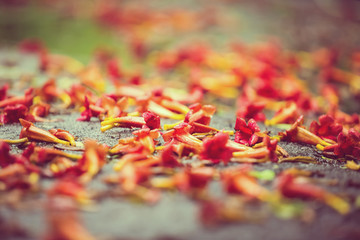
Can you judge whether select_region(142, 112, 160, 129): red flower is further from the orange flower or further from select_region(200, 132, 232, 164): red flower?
the orange flower

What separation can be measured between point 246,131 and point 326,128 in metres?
0.53

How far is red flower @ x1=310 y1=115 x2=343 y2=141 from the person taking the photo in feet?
7.03

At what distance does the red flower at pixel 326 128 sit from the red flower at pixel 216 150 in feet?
2.33

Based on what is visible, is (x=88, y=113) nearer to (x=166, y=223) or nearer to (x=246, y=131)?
(x=246, y=131)

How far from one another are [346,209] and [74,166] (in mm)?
1170

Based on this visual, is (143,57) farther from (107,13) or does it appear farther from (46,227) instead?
(46,227)

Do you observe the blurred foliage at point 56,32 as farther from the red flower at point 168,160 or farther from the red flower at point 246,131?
the red flower at point 168,160

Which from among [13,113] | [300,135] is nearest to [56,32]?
[13,113]

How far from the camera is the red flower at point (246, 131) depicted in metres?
2.01

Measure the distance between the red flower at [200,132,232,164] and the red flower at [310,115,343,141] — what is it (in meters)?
0.71

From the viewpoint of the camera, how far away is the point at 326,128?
2.18 m

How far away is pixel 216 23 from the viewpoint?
6195 mm

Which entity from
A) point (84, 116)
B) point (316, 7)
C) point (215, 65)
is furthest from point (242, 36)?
point (84, 116)

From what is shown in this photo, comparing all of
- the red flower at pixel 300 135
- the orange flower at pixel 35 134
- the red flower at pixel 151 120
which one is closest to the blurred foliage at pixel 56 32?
the orange flower at pixel 35 134
